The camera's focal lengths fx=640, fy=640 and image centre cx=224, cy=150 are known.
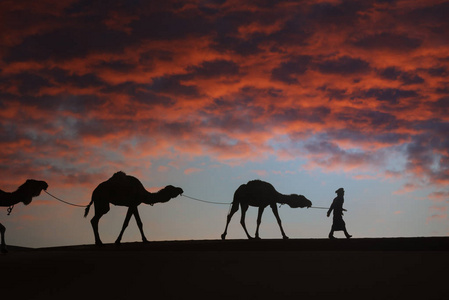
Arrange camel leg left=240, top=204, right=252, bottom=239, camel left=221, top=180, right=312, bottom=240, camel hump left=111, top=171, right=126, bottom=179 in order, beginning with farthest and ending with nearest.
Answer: camel left=221, top=180, right=312, bottom=240 → camel leg left=240, top=204, right=252, bottom=239 → camel hump left=111, top=171, right=126, bottom=179

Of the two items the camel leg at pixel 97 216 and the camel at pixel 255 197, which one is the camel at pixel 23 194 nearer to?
the camel leg at pixel 97 216

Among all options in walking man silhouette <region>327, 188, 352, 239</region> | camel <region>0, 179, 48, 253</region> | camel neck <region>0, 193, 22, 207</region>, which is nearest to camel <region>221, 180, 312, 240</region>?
walking man silhouette <region>327, 188, 352, 239</region>

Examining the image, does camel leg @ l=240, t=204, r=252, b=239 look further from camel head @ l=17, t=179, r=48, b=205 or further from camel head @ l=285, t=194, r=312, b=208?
camel head @ l=17, t=179, r=48, b=205

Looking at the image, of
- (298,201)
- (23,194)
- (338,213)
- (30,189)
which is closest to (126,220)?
(30,189)

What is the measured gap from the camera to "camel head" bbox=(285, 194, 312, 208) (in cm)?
2852

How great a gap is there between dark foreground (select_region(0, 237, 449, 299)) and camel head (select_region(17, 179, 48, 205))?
12.1ft

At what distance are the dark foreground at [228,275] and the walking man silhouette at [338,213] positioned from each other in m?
7.13

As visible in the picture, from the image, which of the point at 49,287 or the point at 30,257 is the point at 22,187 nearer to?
the point at 30,257

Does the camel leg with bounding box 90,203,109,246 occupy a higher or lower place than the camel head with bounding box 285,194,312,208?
lower

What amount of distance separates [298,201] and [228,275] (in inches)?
611

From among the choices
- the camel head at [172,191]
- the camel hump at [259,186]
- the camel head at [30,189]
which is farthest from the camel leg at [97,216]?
the camel hump at [259,186]

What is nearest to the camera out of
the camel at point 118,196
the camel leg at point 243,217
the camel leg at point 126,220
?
the camel leg at point 126,220

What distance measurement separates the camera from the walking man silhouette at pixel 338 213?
2541cm

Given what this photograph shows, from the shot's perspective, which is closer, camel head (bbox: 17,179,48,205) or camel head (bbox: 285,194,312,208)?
camel head (bbox: 17,179,48,205)
